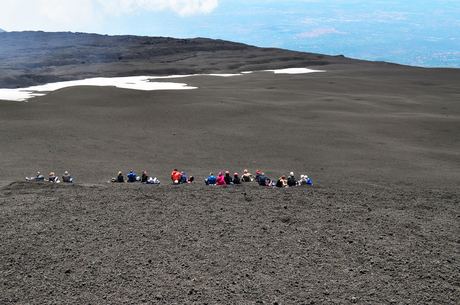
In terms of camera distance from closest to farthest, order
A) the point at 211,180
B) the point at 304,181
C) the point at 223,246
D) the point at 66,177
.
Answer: the point at 223,246
the point at 66,177
the point at 211,180
the point at 304,181

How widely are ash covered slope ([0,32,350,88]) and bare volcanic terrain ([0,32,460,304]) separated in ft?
70.6

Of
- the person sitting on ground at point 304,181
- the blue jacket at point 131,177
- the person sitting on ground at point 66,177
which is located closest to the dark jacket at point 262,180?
the person sitting on ground at point 304,181

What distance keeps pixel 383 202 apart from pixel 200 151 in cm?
807

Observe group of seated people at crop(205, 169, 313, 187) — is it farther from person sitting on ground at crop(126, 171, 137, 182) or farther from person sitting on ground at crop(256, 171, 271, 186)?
person sitting on ground at crop(126, 171, 137, 182)

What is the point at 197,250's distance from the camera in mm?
7305

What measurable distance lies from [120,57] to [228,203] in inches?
2273

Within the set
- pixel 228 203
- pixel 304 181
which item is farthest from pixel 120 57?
pixel 228 203

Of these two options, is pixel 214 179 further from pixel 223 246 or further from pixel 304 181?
pixel 223 246

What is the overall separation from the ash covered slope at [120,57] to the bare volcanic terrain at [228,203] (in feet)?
70.6

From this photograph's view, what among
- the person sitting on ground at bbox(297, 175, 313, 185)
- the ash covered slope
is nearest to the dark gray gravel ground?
the person sitting on ground at bbox(297, 175, 313, 185)

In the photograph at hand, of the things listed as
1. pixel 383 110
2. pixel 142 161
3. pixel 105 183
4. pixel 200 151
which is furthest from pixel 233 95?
pixel 105 183

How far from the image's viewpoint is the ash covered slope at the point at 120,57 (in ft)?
153

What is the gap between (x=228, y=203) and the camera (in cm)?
980

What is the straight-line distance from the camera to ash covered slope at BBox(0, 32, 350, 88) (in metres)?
46.8
